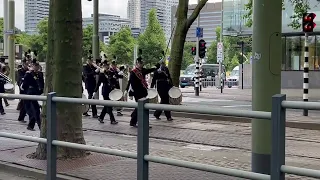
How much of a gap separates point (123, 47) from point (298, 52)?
35.6 metres

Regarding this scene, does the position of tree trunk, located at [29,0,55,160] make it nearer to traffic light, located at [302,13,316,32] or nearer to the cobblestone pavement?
the cobblestone pavement

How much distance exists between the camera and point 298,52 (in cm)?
3394

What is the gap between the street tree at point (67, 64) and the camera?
25.8 feet

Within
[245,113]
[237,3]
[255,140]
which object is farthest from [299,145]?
[237,3]

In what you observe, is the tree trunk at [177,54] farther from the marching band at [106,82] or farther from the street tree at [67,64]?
the street tree at [67,64]

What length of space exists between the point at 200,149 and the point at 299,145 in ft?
8.66

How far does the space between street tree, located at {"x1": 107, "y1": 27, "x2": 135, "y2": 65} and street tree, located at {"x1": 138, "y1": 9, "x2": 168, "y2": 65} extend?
12.7 ft

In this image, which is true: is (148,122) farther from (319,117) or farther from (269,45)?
(319,117)

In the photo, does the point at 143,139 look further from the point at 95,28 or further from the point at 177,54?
the point at 95,28

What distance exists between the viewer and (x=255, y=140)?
228 inches

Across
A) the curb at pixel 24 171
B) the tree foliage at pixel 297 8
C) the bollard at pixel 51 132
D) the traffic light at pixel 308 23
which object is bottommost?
the curb at pixel 24 171

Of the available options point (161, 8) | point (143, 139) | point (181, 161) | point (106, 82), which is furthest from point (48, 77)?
point (161, 8)

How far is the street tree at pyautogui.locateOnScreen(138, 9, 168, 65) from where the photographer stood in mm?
61719

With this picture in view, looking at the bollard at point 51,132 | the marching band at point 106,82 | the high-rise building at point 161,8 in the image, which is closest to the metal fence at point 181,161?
the bollard at point 51,132
